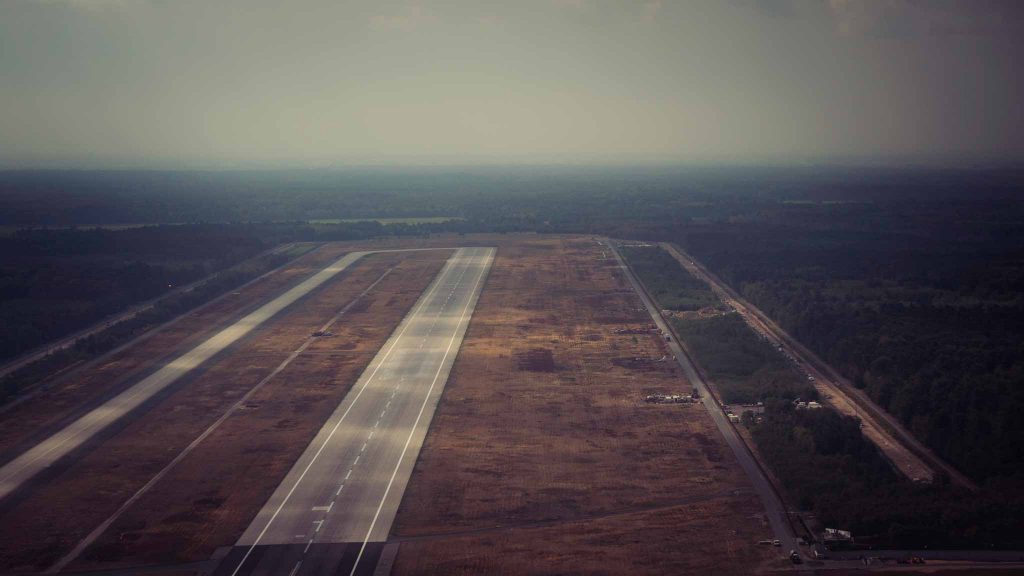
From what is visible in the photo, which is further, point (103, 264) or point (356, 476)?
point (103, 264)

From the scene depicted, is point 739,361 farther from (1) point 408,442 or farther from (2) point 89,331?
(2) point 89,331

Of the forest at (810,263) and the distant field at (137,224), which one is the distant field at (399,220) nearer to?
the distant field at (137,224)

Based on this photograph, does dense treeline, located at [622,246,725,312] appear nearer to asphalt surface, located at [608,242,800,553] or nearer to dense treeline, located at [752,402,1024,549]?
asphalt surface, located at [608,242,800,553]

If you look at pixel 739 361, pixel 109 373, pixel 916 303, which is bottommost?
pixel 109 373

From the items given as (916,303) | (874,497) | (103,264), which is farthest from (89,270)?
(874,497)

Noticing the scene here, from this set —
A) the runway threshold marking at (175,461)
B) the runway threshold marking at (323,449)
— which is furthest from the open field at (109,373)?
the runway threshold marking at (323,449)

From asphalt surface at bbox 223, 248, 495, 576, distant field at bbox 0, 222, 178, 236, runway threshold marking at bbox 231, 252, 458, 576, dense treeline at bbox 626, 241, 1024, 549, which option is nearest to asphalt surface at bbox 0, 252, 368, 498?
asphalt surface at bbox 223, 248, 495, 576

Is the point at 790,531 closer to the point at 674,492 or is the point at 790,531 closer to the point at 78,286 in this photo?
the point at 674,492
